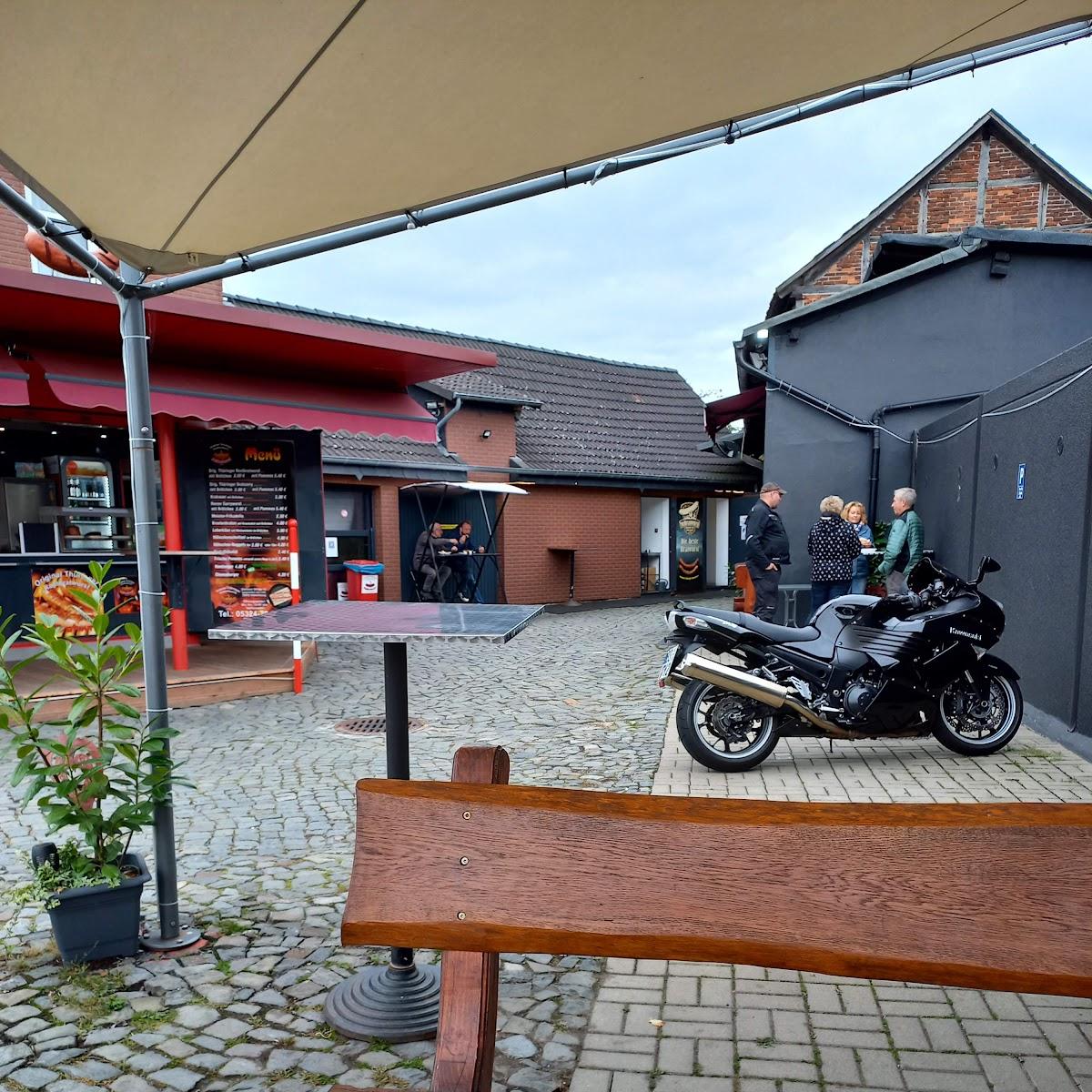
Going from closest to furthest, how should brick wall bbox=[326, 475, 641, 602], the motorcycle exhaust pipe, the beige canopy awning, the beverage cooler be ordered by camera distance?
the beige canopy awning → the motorcycle exhaust pipe → the beverage cooler → brick wall bbox=[326, 475, 641, 602]

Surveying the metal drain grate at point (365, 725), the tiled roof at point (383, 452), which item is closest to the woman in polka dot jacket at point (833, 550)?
the metal drain grate at point (365, 725)

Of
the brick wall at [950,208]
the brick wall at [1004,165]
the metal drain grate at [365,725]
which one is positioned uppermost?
the brick wall at [1004,165]

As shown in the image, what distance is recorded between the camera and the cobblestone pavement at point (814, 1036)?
2.32 metres

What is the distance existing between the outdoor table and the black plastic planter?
799mm

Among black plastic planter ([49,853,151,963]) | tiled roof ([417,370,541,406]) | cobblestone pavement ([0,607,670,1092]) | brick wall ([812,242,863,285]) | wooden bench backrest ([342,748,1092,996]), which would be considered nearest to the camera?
wooden bench backrest ([342,748,1092,996])

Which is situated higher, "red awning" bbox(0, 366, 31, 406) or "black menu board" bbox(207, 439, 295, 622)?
"red awning" bbox(0, 366, 31, 406)

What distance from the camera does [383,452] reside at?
15.1 meters

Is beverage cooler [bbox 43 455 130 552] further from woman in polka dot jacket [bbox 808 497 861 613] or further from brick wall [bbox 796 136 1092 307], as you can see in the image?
brick wall [bbox 796 136 1092 307]

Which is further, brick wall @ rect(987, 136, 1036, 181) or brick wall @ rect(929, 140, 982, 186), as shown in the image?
brick wall @ rect(929, 140, 982, 186)

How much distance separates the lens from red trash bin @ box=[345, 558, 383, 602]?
43.5 ft

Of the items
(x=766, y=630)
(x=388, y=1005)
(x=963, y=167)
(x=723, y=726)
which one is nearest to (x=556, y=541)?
(x=963, y=167)

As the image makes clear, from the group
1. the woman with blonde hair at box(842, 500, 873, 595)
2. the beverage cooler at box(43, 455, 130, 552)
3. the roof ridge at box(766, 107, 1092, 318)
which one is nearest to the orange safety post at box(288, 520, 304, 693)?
the beverage cooler at box(43, 455, 130, 552)

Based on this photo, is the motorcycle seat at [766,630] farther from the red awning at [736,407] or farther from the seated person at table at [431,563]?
the seated person at table at [431,563]

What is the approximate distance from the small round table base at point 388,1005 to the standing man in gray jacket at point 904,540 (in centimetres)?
783
